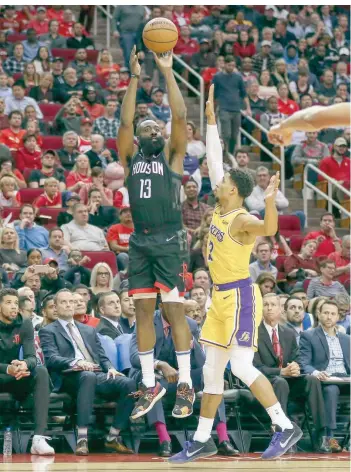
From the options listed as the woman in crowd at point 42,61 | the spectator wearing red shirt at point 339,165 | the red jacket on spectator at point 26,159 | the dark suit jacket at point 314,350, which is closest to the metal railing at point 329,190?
the spectator wearing red shirt at point 339,165

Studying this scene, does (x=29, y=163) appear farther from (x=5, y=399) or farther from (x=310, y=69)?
(x=310, y=69)

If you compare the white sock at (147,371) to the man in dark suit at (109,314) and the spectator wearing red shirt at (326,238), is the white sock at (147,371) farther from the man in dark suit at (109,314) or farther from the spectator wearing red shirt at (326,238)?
the spectator wearing red shirt at (326,238)

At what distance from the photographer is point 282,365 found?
476 inches

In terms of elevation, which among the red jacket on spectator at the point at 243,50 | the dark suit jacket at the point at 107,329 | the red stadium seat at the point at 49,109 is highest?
the red jacket on spectator at the point at 243,50

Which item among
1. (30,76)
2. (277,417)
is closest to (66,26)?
(30,76)

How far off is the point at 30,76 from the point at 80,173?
3.23 metres

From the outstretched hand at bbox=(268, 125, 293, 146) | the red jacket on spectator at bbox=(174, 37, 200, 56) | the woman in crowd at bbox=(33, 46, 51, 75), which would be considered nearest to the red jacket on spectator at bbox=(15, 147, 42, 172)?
the woman in crowd at bbox=(33, 46, 51, 75)

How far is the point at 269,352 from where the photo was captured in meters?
12.0

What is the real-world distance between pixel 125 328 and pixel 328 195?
722 cm

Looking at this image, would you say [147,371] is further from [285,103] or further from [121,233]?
[285,103]

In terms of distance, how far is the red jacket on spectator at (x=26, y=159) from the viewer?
1625cm

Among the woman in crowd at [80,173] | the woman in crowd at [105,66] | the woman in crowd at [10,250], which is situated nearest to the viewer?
the woman in crowd at [10,250]

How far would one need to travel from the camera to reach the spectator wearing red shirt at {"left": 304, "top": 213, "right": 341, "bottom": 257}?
643 inches

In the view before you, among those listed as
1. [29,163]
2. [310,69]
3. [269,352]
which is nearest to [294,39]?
[310,69]
